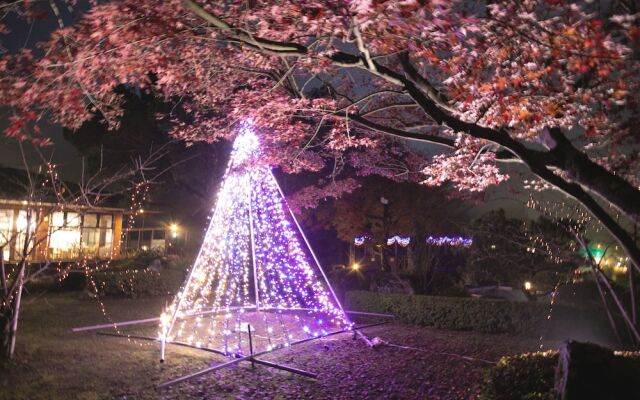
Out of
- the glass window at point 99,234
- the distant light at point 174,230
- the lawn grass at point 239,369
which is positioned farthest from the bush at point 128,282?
the distant light at point 174,230

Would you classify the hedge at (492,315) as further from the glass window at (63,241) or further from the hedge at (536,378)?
the glass window at (63,241)

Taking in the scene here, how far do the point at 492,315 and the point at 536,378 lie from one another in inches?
289

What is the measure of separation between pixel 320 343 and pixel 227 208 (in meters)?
3.52

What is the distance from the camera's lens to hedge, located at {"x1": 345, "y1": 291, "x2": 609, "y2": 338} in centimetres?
1112

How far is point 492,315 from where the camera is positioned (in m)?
11.7

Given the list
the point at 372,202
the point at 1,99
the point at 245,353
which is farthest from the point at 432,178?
the point at 372,202

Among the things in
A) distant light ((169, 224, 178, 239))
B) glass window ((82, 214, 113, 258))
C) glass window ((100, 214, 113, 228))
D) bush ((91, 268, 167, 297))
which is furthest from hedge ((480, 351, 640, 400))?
distant light ((169, 224, 178, 239))

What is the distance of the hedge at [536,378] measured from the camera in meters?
4.21

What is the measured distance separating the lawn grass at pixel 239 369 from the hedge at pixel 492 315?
73 centimetres

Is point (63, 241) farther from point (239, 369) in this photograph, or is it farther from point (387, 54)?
point (387, 54)

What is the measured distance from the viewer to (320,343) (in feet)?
31.4

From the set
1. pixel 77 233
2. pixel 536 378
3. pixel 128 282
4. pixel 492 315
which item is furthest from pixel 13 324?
pixel 77 233

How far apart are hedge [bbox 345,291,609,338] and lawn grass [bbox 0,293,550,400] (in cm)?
73

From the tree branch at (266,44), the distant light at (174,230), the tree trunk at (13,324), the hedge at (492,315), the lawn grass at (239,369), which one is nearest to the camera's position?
the tree branch at (266,44)
